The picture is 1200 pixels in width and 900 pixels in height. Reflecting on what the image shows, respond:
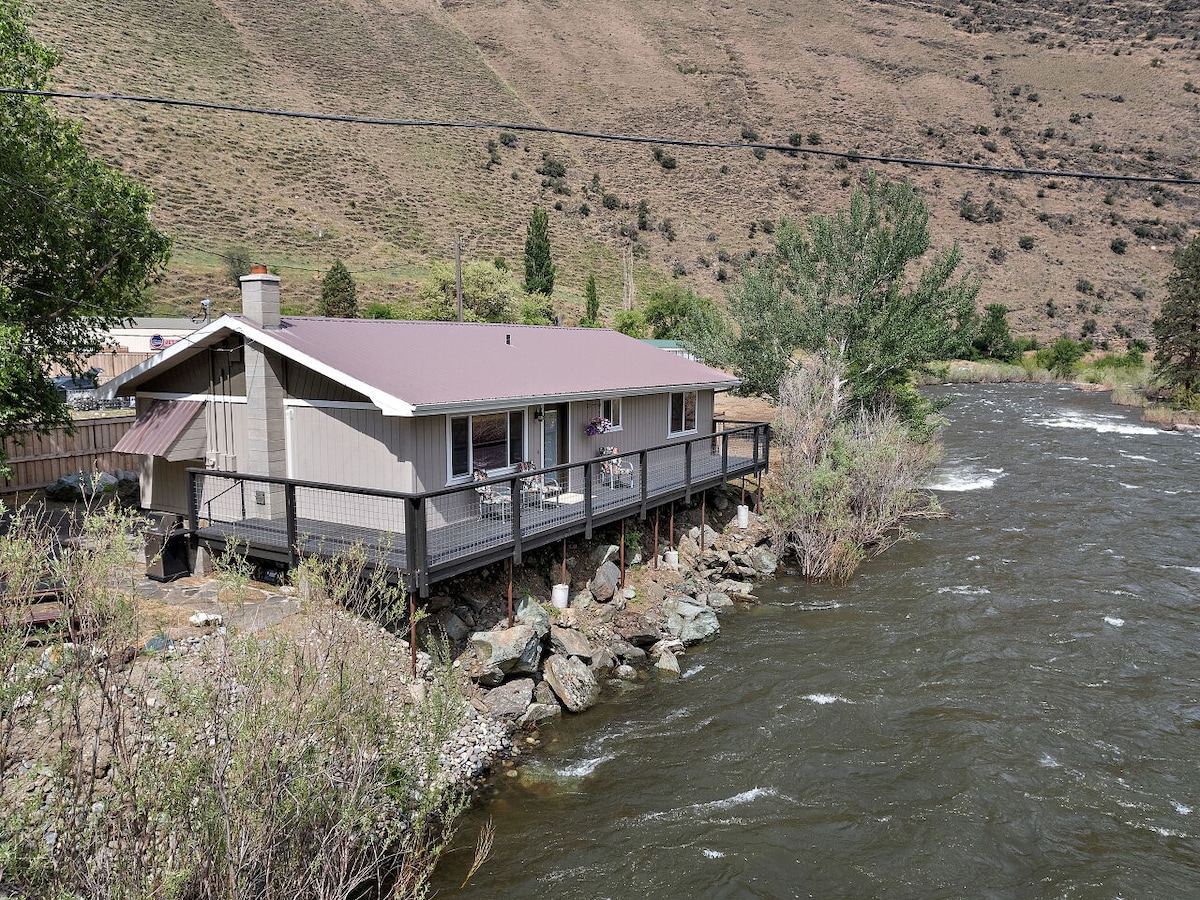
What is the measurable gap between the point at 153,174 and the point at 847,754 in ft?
166

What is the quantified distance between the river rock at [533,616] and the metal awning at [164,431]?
6197mm

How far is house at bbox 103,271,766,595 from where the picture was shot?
12.2 meters

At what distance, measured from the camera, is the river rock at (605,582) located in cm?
1459

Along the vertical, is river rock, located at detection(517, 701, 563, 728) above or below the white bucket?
below

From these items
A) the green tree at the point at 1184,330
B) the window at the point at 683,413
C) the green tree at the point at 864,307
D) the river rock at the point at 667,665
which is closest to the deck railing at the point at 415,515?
the river rock at the point at 667,665

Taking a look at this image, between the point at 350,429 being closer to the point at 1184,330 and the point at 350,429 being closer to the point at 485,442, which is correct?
the point at 485,442

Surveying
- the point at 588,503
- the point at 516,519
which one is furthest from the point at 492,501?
the point at 588,503

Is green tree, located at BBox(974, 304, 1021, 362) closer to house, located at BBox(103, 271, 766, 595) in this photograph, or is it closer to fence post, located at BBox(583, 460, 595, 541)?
house, located at BBox(103, 271, 766, 595)

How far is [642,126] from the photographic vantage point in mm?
77875

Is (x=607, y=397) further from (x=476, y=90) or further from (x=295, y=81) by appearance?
(x=476, y=90)

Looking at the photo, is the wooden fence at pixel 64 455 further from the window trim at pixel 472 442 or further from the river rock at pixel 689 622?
the river rock at pixel 689 622

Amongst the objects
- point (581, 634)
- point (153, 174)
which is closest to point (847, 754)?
point (581, 634)

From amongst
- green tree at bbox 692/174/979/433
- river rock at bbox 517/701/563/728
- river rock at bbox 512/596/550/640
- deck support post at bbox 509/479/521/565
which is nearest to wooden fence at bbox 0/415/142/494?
deck support post at bbox 509/479/521/565

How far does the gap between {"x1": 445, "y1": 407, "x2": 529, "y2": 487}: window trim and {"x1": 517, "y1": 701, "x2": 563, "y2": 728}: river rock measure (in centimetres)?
383
